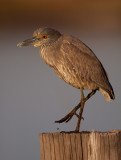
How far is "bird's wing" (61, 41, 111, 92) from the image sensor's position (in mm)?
5090

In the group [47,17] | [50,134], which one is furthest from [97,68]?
[47,17]

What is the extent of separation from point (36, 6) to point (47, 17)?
380mm

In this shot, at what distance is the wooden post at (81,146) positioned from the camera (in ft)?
13.1

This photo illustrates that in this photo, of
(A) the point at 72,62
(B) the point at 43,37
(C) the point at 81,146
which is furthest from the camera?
(B) the point at 43,37

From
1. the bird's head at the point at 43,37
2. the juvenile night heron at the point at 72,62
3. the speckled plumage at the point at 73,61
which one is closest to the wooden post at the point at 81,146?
the juvenile night heron at the point at 72,62

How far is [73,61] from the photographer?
509 cm

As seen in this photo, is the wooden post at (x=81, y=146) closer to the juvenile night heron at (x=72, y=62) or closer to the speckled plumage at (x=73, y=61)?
the juvenile night heron at (x=72, y=62)

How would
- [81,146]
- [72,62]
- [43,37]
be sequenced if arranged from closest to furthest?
1. [81,146]
2. [72,62]
3. [43,37]

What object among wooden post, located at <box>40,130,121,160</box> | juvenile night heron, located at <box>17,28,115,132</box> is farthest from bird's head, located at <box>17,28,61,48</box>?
wooden post, located at <box>40,130,121,160</box>

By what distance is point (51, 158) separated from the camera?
413cm

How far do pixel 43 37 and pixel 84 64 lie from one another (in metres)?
0.48

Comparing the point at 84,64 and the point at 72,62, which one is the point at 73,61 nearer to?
the point at 72,62

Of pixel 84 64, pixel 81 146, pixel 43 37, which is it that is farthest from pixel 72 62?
pixel 81 146

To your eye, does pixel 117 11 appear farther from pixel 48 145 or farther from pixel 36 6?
pixel 48 145
